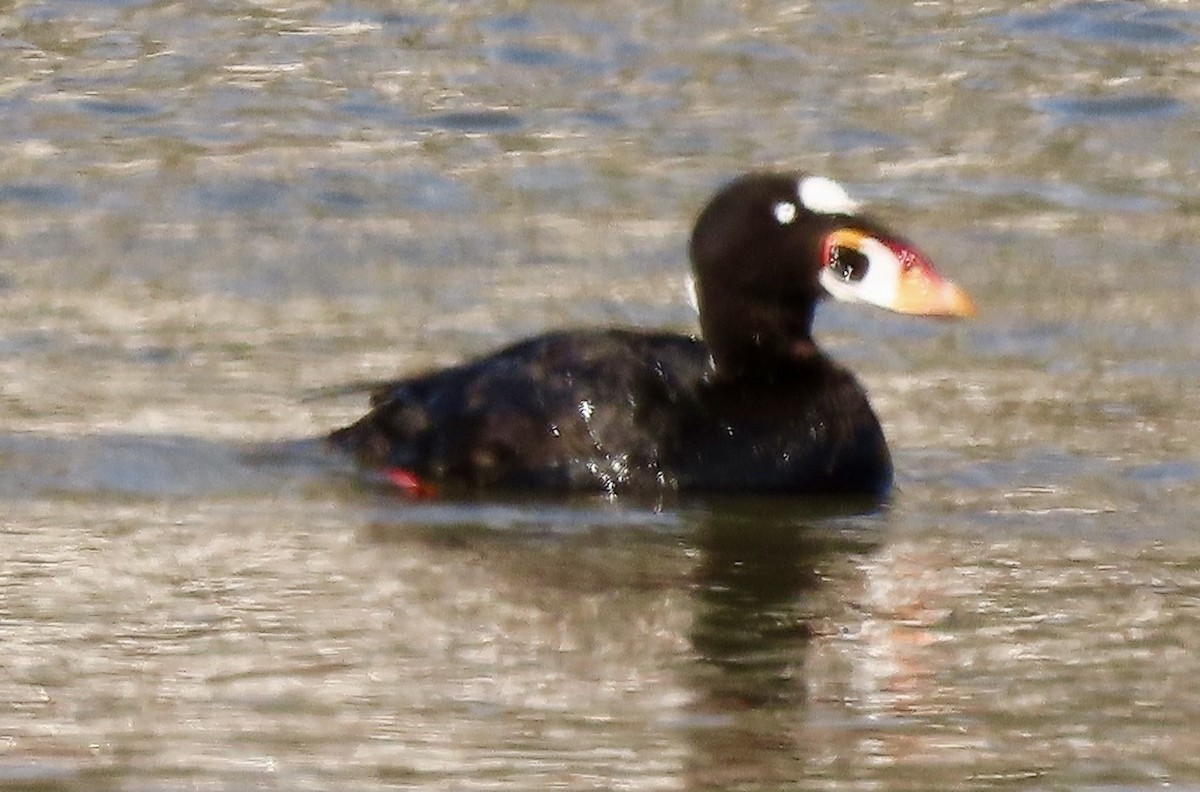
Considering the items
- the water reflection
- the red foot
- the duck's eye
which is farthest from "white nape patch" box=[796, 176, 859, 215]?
the red foot

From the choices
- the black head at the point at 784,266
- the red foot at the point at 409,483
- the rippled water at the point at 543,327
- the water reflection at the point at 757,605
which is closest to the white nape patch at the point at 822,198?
the black head at the point at 784,266

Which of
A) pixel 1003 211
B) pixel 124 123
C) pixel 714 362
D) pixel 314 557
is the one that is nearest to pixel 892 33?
pixel 1003 211

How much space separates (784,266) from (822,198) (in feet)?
0.79

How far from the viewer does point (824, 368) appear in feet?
28.3

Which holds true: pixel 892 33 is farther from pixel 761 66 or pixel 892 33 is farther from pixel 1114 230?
pixel 1114 230

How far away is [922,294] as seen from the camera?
27.6 ft

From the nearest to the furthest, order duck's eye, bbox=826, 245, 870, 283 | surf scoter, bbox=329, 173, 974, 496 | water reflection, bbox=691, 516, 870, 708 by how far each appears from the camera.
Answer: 1. water reflection, bbox=691, 516, 870, 708
2. surf scoter, bbox=329, 173, 974, 496
3. duck's eye, bbox=826, 245, 870, 283

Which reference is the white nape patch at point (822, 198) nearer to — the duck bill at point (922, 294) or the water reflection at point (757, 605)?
the duck bill at point (922, 294)

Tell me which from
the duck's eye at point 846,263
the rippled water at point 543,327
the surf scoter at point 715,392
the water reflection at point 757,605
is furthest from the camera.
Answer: the duck's eye at point 846,263

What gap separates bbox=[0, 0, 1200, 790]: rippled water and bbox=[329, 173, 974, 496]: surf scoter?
15cm

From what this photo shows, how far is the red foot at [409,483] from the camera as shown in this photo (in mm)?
8453

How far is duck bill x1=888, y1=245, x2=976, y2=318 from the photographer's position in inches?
330

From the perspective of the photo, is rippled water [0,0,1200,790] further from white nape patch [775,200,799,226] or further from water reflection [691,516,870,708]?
white nape patch [775,200,799,226]

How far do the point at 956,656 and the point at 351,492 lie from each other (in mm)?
2427
